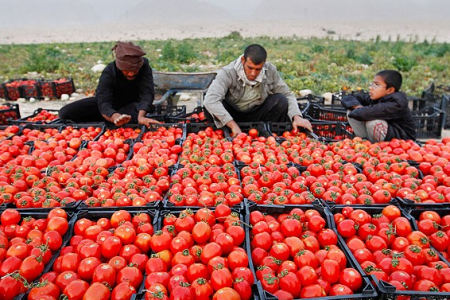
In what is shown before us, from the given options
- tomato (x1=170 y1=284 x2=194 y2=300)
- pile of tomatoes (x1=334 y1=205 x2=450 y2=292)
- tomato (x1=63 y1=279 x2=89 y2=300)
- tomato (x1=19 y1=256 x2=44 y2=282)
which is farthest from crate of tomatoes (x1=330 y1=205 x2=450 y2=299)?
tomato (x1=19 y1=256 x2=44 y2=282)

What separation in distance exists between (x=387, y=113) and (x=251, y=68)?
6.35 feet

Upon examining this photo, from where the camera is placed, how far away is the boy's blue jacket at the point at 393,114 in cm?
460

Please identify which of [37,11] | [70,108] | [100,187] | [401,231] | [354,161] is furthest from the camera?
[37,11]

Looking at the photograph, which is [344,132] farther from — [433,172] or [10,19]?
[10,19]

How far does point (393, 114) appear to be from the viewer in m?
4.63

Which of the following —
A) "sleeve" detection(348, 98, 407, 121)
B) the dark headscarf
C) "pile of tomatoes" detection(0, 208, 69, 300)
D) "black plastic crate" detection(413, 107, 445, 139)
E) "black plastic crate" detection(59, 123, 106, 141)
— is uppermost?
the dark headscarf

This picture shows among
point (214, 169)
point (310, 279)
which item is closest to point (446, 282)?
point (310, 279)

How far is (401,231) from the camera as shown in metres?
2.49

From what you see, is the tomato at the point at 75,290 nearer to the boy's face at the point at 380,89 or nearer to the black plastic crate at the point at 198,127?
the black plastic crate at the point at 198,127

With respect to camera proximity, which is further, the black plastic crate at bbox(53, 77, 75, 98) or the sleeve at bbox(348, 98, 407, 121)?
the black plastic crate at bbox(53, 77, 75, 98)

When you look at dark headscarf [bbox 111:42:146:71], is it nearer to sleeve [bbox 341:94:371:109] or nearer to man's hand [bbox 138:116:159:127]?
man's hand [bbox 138:116:159:127]

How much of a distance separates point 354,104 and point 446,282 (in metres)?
3.41

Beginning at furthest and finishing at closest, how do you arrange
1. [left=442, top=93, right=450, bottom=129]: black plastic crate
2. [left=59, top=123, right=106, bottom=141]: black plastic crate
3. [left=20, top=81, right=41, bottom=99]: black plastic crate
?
[left=20, top=81, right=41, bottom=99]: black plastic crate → [left=442, top=93, right=450, bottom=129]: black plastic crate → [left=59, top=123, right=106, bottom=141]: black plastic crate

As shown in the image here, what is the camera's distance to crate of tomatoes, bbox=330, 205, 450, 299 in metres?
1.98
